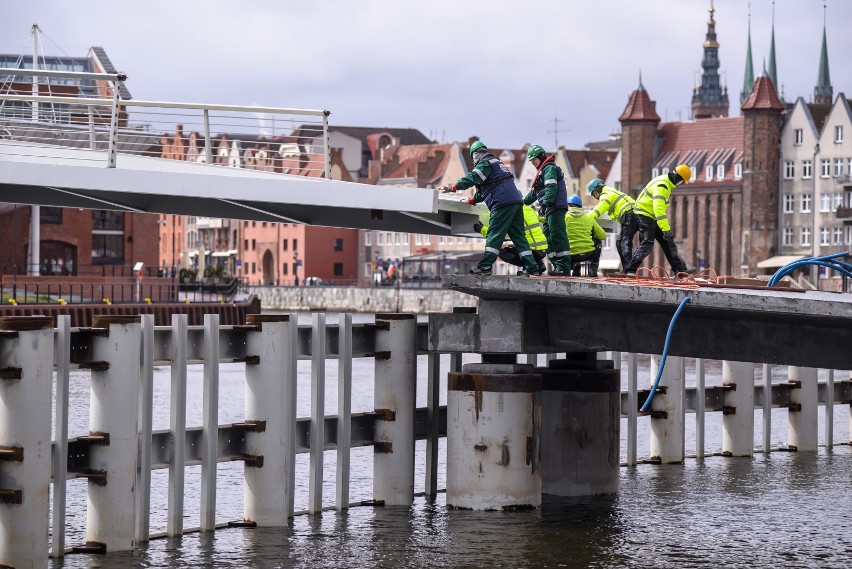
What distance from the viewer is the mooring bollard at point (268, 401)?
19.1 meters

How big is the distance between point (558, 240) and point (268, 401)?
5.19m

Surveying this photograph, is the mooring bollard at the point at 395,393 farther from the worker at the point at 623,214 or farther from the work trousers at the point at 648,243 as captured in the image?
the worker at the point at 623,214

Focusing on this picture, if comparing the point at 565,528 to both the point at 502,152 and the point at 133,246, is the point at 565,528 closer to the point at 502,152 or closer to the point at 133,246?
the point at 133,246

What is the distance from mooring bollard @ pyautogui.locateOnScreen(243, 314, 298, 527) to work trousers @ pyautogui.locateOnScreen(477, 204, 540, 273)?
308 centimetres

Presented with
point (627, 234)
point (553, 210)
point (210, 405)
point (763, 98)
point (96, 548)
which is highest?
point (763, 98)

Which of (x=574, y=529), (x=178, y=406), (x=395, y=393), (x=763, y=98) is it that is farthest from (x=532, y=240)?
(x=763, y=98)

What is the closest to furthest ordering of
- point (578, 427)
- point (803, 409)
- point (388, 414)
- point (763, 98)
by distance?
point (388, 414) → point (578, 427) → point (803, 409) → point (763, 98)

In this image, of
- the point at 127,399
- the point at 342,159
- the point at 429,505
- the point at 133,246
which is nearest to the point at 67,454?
the point at 127,399

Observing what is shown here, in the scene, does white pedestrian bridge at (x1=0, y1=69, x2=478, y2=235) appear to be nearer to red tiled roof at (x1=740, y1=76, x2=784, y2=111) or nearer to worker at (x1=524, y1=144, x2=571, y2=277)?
worker at (x1=524, y1=144, x2=571, y2=277)

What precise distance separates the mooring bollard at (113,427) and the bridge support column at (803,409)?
14.4 metres

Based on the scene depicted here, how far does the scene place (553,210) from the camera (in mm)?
22328

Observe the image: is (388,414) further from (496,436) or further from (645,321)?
(645,321)

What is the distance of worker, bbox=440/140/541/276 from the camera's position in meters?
21.0

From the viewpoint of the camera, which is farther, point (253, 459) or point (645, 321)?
point (645, 321)
